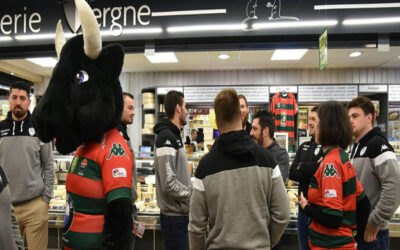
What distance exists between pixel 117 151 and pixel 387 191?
188 cm

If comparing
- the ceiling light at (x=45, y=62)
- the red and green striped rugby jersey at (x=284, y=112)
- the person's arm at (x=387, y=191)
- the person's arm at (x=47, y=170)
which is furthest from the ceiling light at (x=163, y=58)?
the person's arm at (x=387, y=191)

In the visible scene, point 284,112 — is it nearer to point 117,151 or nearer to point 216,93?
point 216,93

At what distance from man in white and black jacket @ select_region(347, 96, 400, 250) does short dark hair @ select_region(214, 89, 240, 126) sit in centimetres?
127

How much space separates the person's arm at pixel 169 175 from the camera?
2.19 metres

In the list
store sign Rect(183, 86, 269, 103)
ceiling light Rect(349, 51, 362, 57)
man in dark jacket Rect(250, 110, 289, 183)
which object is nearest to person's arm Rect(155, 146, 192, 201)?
man in dark jacket Rect(250, 110, 289, 183)

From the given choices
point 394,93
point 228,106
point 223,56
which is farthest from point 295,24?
point 394,93

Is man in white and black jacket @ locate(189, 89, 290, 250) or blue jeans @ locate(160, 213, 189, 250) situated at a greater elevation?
man in white and black jacket @ locate(189, 89, 290, 250)

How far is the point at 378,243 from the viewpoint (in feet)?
6.90

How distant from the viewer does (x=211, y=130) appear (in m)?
7.57

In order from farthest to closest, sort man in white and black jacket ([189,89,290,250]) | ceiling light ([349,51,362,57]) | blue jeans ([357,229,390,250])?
1. ceiling light ([349,51,362,57])
2. blue jeans ([357,229,390,250])
3. man in white and black jacket ([189,89,290,250])

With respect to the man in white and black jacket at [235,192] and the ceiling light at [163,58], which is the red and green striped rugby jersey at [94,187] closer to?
the man in white and black jacket at [235,192]

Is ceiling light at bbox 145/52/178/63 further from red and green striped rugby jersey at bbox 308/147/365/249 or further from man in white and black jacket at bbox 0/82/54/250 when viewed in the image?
red and green striped rugby jersey at bbox 308/147/365/249

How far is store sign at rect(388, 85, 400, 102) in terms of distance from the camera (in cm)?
720

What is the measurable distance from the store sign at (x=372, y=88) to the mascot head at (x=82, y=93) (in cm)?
762
